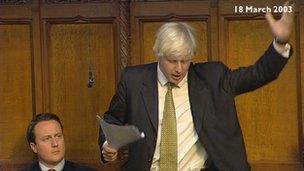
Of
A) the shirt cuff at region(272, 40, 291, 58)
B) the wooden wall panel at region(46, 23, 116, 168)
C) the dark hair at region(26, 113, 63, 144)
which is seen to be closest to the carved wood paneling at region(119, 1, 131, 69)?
the wooden wall panel at region(46, 23, 116, 168)

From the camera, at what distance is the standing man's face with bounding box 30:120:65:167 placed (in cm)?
288

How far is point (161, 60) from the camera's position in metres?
2.45

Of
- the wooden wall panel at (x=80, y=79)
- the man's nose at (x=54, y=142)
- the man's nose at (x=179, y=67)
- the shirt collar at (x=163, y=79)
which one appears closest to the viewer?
the man's nose at (x=179, y=67)

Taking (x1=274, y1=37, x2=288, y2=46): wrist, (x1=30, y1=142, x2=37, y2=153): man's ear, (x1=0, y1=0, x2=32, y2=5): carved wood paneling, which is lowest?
(x1=30, y1=142, x2=37, y2=153): man's ear

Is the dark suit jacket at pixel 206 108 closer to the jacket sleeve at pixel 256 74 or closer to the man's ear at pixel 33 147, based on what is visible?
the jacket sleeve at pixel 256 74

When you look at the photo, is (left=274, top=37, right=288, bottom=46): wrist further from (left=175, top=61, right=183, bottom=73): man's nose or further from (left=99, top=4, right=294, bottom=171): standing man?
(left=175, top=61, right=183, bottom=73): man's nose

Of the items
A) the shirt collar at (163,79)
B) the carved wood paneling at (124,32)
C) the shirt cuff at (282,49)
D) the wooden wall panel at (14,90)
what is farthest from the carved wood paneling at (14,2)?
the shirt cuff at (282,49)

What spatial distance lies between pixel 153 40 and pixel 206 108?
2.00ft

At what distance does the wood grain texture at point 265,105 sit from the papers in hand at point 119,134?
72cm

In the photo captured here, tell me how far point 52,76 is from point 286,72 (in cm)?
101

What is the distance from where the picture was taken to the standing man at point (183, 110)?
7.89ft

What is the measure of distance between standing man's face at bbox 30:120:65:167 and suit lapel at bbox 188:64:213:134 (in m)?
0.69

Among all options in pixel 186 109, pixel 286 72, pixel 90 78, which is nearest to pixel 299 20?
pixel 286 72

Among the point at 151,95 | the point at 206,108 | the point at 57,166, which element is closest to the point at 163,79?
the point at 151,95
